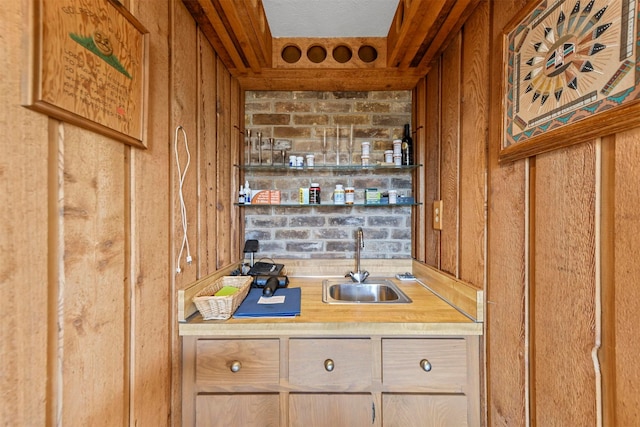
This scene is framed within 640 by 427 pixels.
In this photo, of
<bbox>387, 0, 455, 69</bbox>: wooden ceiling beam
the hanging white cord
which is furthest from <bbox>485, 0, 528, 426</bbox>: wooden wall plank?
the hanging white cord

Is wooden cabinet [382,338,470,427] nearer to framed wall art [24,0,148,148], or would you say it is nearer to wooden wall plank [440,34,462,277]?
wooden wall plank [440,34,462,277]

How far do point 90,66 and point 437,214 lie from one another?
60.8 inches

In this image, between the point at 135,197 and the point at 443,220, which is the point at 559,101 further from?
the point at 135,197

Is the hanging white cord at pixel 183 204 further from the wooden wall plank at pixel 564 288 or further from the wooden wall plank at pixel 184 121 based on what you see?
the wooden wall plank at pixel 564 288

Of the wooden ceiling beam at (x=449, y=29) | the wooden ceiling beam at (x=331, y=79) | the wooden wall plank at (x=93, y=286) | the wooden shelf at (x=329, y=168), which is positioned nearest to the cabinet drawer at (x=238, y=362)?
the wooden wall plank at (x=93, y=286)

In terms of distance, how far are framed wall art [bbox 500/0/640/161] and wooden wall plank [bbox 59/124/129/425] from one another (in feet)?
4.15

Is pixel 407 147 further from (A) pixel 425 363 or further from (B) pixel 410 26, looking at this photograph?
(A) pixel 425 363

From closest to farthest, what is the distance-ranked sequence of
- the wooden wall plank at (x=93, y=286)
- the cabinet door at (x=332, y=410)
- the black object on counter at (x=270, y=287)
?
the wooden wall plank at (x=93, y=286) → the cabinet door at (x=332, y=410) → the black object on counter at (x=270, y=287)

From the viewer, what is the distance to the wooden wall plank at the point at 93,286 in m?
0.63

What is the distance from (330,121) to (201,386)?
163cm

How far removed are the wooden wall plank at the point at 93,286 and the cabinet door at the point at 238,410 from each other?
33cm

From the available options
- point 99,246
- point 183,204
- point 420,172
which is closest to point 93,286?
point 99,246

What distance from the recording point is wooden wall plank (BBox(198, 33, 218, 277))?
1.26 metres

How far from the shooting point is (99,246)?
718mm
